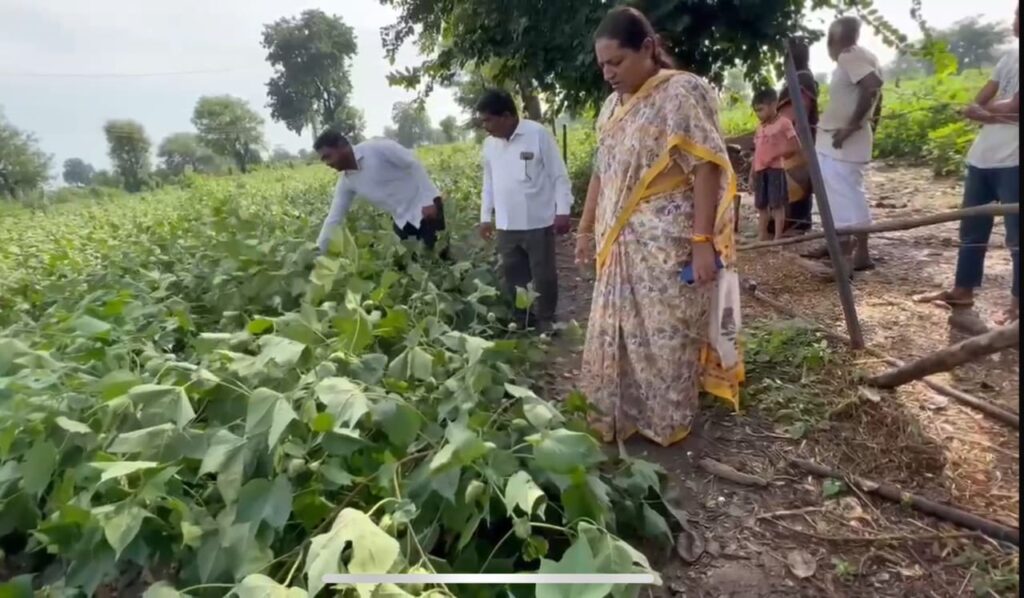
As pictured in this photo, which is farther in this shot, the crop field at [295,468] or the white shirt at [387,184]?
the white shirt at [387,184]

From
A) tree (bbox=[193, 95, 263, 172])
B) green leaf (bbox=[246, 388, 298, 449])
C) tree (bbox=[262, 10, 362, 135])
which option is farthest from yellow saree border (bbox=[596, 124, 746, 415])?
tree (bbox=[193, 95, 263, 172])

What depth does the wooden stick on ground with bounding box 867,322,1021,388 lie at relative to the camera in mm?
1644

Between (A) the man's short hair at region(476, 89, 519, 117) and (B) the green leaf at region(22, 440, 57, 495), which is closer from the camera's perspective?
(B) the green leaf at region(22, 440, 57, 495)

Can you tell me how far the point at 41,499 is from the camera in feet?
5.83

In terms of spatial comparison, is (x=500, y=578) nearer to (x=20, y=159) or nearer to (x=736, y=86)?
(x=736, y=86)

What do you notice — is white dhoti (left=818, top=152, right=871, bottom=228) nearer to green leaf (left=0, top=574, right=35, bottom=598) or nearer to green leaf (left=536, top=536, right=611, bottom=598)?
green leaf (left=536, top=536, right=611, bottom=598)

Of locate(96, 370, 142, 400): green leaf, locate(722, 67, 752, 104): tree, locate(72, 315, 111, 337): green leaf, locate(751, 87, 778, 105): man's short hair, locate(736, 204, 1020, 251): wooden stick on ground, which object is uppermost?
locate(722, 67, 752, 104): tree

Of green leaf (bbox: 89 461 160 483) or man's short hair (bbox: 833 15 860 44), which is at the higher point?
man's short hair (bbox: 833 15 860 44)

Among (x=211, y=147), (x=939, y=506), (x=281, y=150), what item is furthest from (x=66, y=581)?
(x=211, y=147)

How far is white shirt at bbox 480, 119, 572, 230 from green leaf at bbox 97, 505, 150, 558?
7.65 ft

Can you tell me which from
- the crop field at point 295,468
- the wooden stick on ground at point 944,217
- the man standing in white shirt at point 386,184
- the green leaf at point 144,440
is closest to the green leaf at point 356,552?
the crop field at point 295,468

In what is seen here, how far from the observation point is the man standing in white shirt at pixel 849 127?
366 cm

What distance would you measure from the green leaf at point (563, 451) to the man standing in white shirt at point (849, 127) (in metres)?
2.78

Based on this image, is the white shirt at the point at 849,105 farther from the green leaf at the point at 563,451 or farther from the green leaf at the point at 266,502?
the green leaf at the point at 266,502
